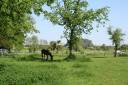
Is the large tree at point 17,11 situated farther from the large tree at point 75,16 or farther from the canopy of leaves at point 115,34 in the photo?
the canopy of leaves at point 115,34

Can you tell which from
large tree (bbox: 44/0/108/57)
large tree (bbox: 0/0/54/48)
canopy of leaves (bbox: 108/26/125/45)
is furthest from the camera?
canopy of leaves (bbox: 108/26/125/45)

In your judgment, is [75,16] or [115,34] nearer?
[75,16]

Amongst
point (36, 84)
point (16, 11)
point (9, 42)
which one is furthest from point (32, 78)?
point (9, 42)

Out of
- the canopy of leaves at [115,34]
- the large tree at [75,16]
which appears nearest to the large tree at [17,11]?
the large tree at [75,16]

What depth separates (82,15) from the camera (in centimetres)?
6247

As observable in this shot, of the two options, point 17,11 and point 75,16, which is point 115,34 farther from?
point 17,11

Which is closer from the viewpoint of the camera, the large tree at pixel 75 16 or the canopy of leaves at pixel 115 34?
the large tree at pixel 75 16

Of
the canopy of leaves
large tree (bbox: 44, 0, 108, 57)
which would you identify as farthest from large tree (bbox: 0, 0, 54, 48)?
the canopy of leaves

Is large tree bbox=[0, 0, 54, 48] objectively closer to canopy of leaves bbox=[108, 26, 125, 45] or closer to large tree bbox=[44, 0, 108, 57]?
large tree bbox=[44, 0, 108, 57]

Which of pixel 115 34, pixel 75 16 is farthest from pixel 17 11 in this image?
pixel 115 34

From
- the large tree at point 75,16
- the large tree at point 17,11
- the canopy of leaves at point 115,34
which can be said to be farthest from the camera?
the canopy of leaves at point 115,34

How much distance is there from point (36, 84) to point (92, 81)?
419 cm

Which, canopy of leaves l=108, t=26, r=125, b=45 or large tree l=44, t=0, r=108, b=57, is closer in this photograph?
large tree l=44, t=0, r=108, b=57

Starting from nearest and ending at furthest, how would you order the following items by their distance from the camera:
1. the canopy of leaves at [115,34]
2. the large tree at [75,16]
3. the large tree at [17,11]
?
the large tree at [17,11] → the large tree at [75,16] → the canopy of leaves at [115,34]
